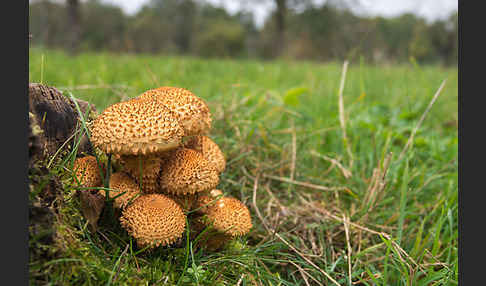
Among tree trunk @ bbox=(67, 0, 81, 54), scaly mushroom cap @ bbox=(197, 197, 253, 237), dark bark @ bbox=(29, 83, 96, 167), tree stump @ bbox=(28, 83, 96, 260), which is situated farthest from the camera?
tree trunk @ bbox=(67, 0, 81, 54)

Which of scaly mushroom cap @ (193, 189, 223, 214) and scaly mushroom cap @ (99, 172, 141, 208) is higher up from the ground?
scaly mushroom cap @ (99, 172, 141, 208)

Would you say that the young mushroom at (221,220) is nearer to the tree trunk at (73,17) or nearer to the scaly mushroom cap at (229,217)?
the scaly mushroom cap at (229,217)

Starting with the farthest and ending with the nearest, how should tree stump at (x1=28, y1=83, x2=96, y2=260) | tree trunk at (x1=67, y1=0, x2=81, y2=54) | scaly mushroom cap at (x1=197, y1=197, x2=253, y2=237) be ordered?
tree trunk at (x1=67, y1=0, x2=81, y2=54)
scaly mushroom cap at (x1=197, y1=197, x2=253, y2=237)
tree stump at (x1=28, y1=83, x2=96, y2=260)

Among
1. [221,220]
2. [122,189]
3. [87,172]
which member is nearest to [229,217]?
[221,220]

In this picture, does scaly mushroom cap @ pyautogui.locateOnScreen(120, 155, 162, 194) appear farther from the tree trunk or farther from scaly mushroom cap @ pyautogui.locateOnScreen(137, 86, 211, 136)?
the tree trunk

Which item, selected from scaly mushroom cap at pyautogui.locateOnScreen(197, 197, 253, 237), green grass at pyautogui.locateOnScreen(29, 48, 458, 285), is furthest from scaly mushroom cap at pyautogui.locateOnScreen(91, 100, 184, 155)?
scaly mushroom cap at pyautogui.locateOnScreen(197, 197, 253, 237)

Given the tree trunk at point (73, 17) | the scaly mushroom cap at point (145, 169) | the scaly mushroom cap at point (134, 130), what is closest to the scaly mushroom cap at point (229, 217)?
the scaly mushroom cap at point (145, 169)

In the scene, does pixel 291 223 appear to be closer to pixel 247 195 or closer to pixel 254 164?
pixel 247 195

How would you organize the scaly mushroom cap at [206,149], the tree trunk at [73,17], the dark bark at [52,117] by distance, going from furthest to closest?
the tree trunk at [73,17]
the scaly mushroom cap at [206,149]
the dark bark at [52,117]
